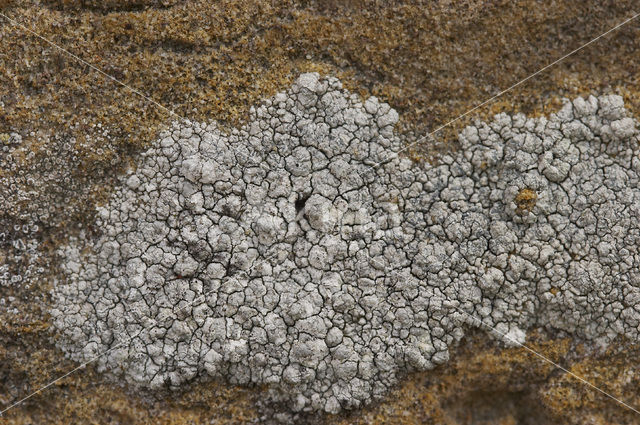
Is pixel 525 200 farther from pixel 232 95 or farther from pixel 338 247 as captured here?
pixel 232 95

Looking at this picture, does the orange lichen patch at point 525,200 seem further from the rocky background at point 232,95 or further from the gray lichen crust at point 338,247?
the rocky background at point 232,95

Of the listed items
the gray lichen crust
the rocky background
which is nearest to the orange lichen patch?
the gray lichen crust

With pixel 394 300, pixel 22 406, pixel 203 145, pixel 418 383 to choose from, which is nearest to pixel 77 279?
pixel 22 406

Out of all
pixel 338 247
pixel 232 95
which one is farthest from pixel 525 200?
pixel 232 95

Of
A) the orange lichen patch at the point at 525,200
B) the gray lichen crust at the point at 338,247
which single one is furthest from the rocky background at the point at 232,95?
the orange lichen patch at the point at 525,200

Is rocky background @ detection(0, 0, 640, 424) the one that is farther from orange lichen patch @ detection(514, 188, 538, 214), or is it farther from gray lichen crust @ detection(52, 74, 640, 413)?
orange lichen patch @ detection(514, 188, 538, 214)

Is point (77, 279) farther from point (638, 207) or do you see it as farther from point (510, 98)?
point (638, 207)

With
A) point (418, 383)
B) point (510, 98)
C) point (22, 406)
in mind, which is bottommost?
point (22, 406)
